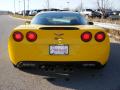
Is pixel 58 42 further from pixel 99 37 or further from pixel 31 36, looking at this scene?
pixel 99 37

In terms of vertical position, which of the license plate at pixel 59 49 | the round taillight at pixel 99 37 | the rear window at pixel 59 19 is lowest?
the license plate at pixel 59 49

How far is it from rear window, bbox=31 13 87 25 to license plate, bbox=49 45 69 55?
47.9 inches

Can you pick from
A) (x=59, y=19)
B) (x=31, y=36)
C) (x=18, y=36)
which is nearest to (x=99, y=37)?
(x=31, y=36)

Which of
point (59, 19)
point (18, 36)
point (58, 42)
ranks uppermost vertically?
point (59, 19)

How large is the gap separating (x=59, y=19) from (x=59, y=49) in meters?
1.39

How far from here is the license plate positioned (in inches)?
243

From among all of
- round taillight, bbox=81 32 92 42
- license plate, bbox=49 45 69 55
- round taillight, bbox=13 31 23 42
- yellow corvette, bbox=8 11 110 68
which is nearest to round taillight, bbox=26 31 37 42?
yellow corvette, bbox=8 11 110 68

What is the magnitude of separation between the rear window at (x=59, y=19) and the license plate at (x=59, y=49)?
122cm

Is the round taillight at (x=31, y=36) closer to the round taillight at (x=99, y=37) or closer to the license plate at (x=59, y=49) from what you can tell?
the license plate at (x=59, y=49)

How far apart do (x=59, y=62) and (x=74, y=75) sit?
2.59 ft

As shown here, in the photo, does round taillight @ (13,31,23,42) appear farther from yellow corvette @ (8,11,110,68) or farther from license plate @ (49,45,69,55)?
license plate @ (49,45,69,55)

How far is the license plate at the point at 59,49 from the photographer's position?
617 centimetres

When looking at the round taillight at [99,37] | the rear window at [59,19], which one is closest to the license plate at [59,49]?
the round taillight at [99,37]

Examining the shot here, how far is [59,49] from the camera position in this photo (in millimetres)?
6188
